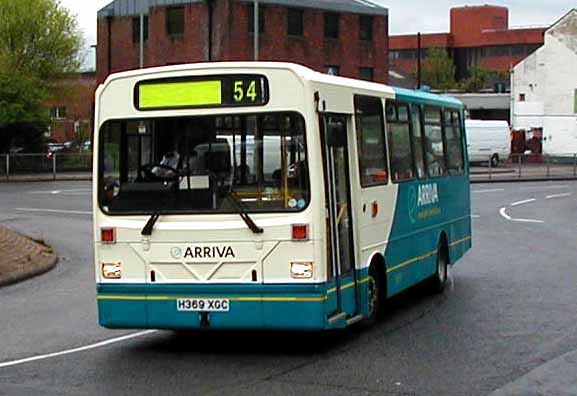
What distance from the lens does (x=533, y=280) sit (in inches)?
→ 702

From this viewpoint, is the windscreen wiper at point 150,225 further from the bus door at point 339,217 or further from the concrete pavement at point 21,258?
the concrete pavement at point 21,258

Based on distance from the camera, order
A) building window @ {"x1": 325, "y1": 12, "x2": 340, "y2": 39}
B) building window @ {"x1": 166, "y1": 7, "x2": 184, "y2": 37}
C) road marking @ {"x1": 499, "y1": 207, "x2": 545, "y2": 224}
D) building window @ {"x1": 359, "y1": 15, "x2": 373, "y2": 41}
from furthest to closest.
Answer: building window @ {"x1": 359, "y1": 15, "x2": 373, "y2": 41}
building window @ {"x1": 325, "y1": 12, "x2": 340, "y2": 39}
building window @ {"x1": 166, "y1": 7, "x2": 184, "y2": 37}
road marking @ {"x1": 499, "y1": 207, "x2": 545, "y2": 224}

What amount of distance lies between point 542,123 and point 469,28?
4778cm

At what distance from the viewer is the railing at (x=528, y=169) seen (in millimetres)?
61562

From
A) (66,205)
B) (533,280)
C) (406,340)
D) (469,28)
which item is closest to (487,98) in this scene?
(469,28)

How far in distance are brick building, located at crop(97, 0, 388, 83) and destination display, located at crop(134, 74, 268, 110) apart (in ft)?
183

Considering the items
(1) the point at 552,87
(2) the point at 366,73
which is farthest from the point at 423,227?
(1) the point at 552,87

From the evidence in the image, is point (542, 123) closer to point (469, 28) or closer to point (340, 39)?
point (340, 39)

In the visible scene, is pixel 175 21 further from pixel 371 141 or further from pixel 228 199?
pixel 228 199

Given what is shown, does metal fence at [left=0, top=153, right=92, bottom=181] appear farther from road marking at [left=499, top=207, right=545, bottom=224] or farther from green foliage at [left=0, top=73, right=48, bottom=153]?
road marking at [left=499, top=207, right=545, bottom=224]

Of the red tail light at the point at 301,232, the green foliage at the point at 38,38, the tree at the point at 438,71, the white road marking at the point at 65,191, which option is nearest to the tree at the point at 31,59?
the green foliage at the point at 38,38

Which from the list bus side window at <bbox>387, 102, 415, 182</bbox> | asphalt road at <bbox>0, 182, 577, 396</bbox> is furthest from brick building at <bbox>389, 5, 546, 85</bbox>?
bus side window at <bbox>387, 102, 415, 182</bbox>

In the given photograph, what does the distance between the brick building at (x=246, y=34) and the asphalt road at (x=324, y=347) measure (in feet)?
163

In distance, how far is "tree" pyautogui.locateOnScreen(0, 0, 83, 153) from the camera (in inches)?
2534
